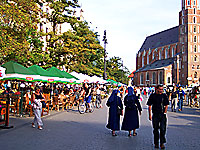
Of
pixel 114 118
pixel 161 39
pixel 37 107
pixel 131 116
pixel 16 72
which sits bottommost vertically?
pixel 114 118

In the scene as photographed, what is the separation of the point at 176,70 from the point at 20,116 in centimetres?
8166

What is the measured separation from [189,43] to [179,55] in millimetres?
5570

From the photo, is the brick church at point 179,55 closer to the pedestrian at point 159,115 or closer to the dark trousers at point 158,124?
the pedestrian at point 159,115

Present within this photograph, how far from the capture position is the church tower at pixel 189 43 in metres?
84.6

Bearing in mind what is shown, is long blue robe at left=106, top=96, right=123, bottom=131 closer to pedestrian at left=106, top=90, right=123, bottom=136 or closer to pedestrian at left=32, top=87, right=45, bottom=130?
pedestrian at left=106, top=90, right=123, bottom=136

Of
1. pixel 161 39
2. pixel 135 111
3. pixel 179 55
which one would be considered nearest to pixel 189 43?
pixel 179 55

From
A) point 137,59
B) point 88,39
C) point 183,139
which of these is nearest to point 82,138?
point 183,139

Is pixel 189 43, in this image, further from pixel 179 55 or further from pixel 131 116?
pixel 131 116

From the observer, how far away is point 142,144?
25.5 ft

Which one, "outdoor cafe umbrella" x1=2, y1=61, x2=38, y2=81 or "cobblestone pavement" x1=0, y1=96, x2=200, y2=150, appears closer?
"cobblestone pavement" x1=0, y1=96, x2=200, y2=150

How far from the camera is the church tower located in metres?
84.6

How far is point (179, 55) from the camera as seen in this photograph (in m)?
90.2

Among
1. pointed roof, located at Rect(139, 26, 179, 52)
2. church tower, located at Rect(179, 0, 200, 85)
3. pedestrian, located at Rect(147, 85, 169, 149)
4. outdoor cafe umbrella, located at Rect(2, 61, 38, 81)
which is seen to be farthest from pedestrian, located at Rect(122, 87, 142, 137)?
pointed roof, located at Rect(139, 26, 179, 52)

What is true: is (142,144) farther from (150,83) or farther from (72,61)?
(150,83)
